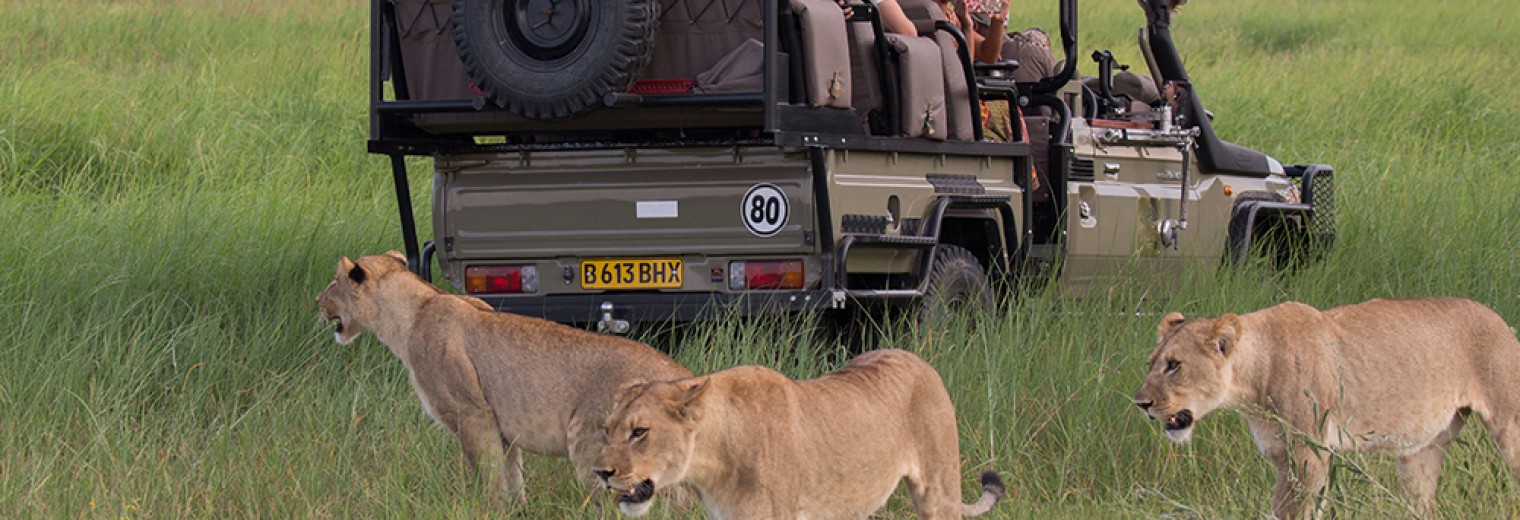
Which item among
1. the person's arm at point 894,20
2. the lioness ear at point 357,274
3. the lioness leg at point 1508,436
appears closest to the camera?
the lioness leg at point 1508,436

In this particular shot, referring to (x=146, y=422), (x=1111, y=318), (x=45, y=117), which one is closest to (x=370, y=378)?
(x=146, y=422)

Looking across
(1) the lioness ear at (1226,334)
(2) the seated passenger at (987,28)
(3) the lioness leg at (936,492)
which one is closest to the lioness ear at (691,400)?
(3) the lioness leg at (936,492)

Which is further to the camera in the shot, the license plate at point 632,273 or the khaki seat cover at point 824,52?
the license plate at point 632,273

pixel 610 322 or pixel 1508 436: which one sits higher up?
pixel 1508 436

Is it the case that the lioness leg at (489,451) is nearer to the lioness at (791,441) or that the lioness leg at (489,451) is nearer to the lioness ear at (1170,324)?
the lioness at (791,441)

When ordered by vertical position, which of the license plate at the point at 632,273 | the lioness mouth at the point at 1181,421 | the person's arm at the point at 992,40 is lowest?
the license plate at the point at 632,273

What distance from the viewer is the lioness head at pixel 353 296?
5875 mm

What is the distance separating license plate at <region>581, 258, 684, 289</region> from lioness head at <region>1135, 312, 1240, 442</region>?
8.90 ft

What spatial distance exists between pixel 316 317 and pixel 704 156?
1.95m

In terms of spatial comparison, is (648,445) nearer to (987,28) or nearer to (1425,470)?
(1425,470)

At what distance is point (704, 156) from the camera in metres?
6.98

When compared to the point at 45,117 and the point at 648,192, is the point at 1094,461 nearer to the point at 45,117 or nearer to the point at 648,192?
the point at 648,192

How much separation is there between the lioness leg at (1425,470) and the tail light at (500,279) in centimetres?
337

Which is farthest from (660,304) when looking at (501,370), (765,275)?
(501,370)
